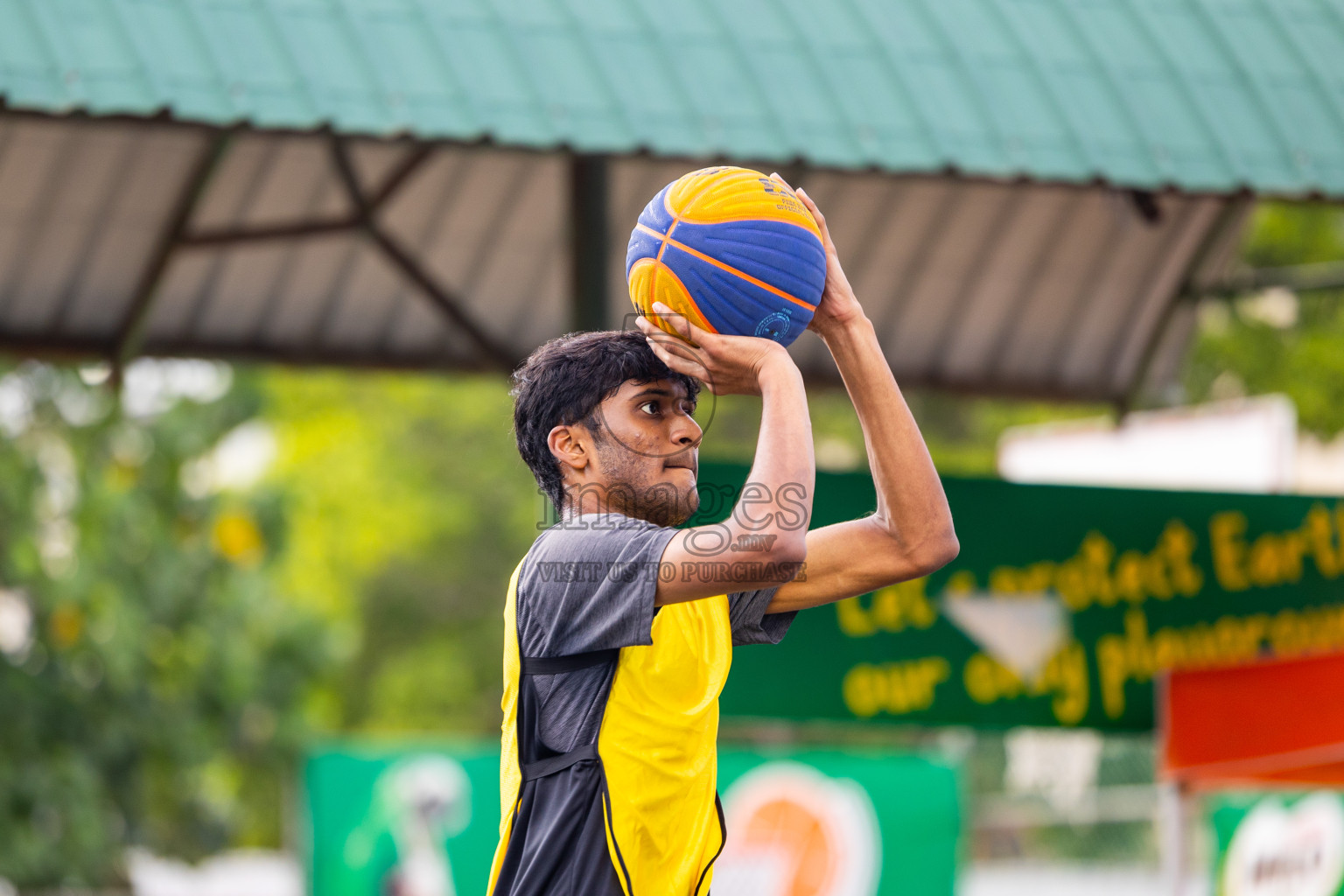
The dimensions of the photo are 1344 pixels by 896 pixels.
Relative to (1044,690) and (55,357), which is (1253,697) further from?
(55,357)

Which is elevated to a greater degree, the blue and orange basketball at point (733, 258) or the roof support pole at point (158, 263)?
the roof support pole at point (158, 263)

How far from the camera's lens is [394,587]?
1345 inches

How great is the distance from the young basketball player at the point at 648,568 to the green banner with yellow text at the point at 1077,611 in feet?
13.6

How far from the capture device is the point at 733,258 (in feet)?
10.9

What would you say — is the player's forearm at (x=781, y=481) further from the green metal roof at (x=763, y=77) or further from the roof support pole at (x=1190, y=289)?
the roof support pole at (x=1190, y=289)

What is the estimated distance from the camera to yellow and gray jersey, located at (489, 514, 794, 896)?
2961mm

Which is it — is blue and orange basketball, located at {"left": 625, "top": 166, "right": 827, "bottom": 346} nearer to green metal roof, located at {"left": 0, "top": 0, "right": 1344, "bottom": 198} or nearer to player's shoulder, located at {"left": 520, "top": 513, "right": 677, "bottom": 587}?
player's shoulder, located at {"left": 520, "top": 513, "right": 677, "bottom": 587}

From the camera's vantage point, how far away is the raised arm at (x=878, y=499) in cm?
315

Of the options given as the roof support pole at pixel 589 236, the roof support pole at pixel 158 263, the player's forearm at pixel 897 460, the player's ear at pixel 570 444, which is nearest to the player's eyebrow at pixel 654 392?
the player's ear at pixel 570 444

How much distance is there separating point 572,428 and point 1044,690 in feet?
16.9

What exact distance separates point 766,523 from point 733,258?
2.40ft

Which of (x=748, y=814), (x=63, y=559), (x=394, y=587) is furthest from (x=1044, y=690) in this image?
Result: (x=394, y=587)

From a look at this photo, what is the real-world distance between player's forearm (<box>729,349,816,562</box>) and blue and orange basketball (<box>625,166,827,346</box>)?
371 mm

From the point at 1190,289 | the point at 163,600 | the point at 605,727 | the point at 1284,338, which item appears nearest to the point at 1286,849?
the point at 1190,289
